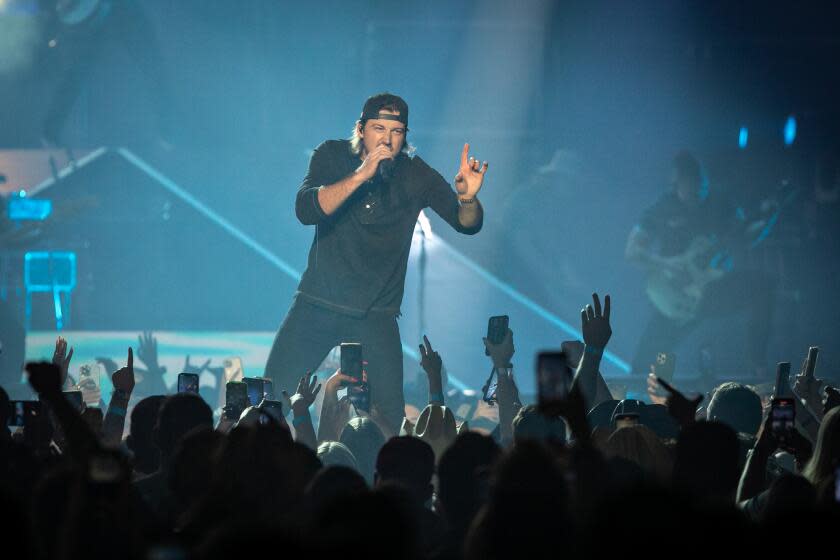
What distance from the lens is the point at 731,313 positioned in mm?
12992

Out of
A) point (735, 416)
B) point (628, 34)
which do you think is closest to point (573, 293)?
point (628, 34)

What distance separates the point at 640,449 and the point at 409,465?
0.79 metres

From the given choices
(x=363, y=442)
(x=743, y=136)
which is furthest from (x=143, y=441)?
(x=743, y=136)

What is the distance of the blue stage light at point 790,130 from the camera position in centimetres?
1357

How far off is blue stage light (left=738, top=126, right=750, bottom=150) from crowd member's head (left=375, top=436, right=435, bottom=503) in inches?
455

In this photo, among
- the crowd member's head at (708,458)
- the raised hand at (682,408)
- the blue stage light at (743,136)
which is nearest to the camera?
the crowd member's head at (708,458)

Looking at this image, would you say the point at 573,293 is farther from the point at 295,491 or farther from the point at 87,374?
the point at 295,491

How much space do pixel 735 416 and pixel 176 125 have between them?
1240 centimetres

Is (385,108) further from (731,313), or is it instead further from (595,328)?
(731,313)

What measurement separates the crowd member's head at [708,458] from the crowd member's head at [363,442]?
161 centimetres

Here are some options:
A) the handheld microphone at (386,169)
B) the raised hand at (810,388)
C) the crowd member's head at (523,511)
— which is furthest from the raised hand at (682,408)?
the handheld microphone at (386,169)

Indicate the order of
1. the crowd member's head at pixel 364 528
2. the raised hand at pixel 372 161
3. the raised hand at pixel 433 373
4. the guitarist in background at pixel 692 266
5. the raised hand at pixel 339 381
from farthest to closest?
the guitarist in background at pixel 692 266 → the raised hand at pixel 372 161 → the raised hand at pixel 339 381 → the raised hand at pixel 433 373 → the crowd member's head at pixel 364 528

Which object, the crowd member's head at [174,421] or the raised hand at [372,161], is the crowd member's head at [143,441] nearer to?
the crowd member's head at [174,421]

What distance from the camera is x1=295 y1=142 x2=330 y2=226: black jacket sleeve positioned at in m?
6.29
